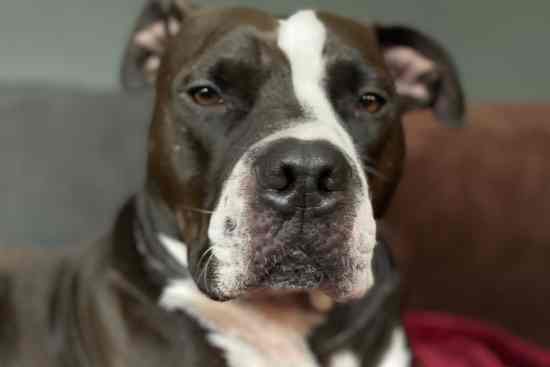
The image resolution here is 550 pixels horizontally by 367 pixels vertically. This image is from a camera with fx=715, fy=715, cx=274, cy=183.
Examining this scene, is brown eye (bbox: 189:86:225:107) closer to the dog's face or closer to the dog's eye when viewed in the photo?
the dog's face

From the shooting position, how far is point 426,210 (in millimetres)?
2436

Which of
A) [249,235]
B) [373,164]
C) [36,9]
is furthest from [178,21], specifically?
[36,9]

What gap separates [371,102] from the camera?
152cm

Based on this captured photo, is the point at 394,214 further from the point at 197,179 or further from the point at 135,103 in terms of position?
the point at 197,179

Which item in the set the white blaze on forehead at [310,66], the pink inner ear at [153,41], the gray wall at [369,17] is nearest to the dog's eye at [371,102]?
the white blaze on forehead at [310,66]

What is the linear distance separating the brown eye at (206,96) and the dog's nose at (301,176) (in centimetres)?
28

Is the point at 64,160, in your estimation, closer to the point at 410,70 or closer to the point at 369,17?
the point at 410,70

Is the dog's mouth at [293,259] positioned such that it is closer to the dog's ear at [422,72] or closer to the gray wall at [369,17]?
the dog's ear at [422,72]

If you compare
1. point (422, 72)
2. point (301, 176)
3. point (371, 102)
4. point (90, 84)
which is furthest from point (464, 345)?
point (90, 84)

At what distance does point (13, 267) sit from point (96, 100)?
71 centimetres

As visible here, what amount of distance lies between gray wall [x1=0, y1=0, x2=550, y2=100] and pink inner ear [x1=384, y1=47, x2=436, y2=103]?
120 cm

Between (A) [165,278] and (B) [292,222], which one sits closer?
(B) [292,222]

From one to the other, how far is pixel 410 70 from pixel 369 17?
1315mm

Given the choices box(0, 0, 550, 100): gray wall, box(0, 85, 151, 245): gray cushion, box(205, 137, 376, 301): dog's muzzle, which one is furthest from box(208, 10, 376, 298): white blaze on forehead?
box(0, 0, 550, 100): gray wall
